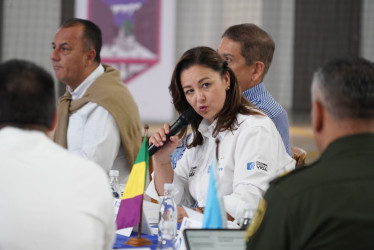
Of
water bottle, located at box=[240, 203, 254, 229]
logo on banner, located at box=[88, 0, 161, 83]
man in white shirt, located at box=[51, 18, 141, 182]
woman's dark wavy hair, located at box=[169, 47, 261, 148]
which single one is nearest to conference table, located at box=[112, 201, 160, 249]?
water bottle, located at box=[240, 203, 254, 229]

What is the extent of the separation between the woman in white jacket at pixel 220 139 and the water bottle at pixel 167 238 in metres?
0.49

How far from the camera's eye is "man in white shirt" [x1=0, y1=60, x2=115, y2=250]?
58.2 inches

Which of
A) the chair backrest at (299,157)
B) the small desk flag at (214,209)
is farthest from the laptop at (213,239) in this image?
the chair backrest at (299,157)

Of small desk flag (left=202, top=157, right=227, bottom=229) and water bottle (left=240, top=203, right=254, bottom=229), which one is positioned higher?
small desk flag (left=202, top=157, right=227, bottom=229)

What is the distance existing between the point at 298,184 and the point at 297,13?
916cm

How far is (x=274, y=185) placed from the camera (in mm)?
1408

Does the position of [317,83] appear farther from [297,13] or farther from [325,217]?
[297,13]

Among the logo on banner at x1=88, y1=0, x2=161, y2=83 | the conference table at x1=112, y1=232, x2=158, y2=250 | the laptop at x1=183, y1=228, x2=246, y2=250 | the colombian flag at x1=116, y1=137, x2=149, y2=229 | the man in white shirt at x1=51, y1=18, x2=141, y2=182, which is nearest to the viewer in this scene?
the laptop at x1=183, y1=228, x2=246, y2=250

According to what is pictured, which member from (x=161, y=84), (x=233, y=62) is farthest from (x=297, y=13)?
(x=233, y=62)

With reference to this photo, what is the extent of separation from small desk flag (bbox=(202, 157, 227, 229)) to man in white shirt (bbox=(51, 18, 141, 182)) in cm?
193

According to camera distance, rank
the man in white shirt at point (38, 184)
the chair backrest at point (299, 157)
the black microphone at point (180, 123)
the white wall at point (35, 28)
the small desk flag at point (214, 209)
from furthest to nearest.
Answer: the white wall at point (35, 28)
the chair backrest at point (299, 157)
the black microphone at point (180, 123)
the small desk flag at point (214, 209)
the man in white shirt at point (38, 184)

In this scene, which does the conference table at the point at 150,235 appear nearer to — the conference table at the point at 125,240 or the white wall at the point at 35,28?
the conference table at the point at 125,240

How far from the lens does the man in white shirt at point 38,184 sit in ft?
4.85

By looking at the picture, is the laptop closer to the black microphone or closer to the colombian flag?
the colombian flag
